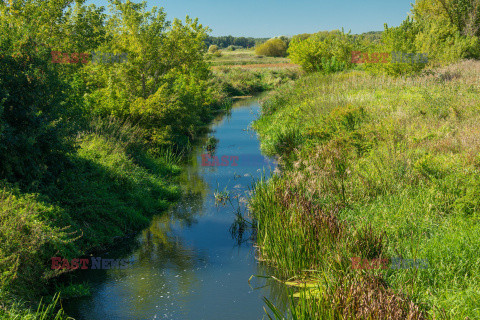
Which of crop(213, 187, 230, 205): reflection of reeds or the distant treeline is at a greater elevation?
the distant treeline

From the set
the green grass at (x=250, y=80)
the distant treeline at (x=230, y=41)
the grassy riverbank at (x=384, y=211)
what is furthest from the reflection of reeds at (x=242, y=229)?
the distant treeline at (x=230, y=41)

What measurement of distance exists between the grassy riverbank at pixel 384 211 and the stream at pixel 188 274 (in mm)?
662

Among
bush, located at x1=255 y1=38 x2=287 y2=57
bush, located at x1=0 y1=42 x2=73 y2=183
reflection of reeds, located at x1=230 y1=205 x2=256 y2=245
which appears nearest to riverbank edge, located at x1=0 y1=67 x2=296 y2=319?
bush, located at x1=0 y1=42 x2=73 y2=183

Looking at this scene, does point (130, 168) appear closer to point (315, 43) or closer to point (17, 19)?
point (17, 19)

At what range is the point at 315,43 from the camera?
33.0 metres

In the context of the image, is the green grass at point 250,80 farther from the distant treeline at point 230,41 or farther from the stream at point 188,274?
the distant treeline at point 230,41

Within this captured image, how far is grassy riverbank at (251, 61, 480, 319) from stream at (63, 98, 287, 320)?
0.66 meters

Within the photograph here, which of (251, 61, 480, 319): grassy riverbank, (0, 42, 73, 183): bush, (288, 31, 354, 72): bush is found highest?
(288, 31, 354, 72): bush

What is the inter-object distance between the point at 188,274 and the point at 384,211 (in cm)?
382

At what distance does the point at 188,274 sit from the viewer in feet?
25.2

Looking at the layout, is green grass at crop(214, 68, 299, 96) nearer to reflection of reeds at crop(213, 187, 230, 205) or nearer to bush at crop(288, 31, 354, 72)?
bush at crop(288, 31, 354, 72)

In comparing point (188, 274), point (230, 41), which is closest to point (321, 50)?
point (188, 274)

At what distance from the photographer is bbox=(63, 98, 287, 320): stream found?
21.5ft

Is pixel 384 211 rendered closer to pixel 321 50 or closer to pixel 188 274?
pixel 188 274
